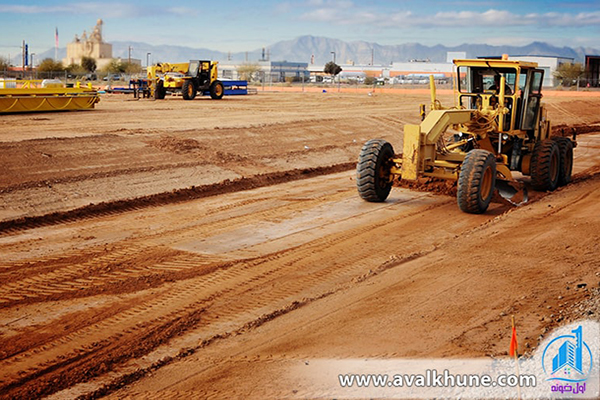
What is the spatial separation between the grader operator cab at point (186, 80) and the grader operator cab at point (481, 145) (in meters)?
26.2

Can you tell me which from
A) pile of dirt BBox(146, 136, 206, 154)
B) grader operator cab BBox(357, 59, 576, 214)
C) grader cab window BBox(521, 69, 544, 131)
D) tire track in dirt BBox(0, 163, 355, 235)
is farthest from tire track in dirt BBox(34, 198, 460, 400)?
pile of dirt BBox(146, 136, 206, 154)

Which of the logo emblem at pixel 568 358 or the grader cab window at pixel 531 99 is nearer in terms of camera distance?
the logo emblem at pixel 568 358

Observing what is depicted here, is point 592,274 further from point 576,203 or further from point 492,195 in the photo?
point 576,203

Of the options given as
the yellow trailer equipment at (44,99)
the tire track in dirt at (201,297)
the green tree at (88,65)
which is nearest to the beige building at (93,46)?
the green tree at (88,65)

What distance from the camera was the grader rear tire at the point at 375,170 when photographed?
46.0ft

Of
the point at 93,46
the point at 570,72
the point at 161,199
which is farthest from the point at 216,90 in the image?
the point at 93,46

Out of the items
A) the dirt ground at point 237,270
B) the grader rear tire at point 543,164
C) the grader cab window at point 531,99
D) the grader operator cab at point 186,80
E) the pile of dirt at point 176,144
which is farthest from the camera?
the grader operator cab at point 186,80

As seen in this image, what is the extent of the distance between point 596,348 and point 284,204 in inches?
354

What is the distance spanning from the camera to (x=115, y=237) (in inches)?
466

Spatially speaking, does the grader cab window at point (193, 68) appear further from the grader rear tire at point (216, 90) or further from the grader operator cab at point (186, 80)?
the grader rear tire at point (216, 90)

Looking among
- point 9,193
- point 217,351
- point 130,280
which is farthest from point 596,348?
point 9,193

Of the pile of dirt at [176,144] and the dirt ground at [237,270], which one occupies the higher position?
the pile of dirt at [176,144]

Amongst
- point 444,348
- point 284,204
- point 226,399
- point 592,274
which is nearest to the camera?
point 226,399

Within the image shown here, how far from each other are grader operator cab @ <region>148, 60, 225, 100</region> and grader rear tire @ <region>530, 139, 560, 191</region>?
26.5 m
